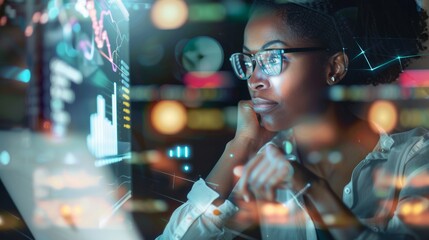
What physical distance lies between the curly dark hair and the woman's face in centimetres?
5

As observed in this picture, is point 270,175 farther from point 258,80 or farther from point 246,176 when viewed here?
point 258,80

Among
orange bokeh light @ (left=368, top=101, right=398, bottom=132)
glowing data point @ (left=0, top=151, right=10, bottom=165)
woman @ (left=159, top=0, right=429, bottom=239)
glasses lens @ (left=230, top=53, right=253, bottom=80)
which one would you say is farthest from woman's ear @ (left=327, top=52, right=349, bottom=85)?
glowing data point @ (left=0, top=151, right=10, bottom=165)

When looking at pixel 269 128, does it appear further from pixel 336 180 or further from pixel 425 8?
pixel 425 8

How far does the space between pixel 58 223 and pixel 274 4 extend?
1.14 meters

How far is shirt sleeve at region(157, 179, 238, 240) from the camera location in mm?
1815

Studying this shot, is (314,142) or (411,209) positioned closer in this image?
(411,209)

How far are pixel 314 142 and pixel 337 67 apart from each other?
0.95ft

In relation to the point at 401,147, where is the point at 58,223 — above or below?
below

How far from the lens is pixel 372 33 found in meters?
1.79

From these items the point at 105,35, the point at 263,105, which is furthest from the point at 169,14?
the point at 263,105

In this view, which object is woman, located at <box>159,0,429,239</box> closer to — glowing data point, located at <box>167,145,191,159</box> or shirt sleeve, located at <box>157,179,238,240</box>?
shirt sleeve, located at <box>157,179,238,240</box>

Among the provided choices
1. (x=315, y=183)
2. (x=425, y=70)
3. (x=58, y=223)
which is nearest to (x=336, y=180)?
(x=315, y=183)

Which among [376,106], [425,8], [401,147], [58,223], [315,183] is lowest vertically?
[58,223]

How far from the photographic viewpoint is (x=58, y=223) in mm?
1821
